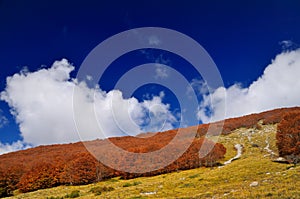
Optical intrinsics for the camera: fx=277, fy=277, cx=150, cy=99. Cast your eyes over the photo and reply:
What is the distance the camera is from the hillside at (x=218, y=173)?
20.9 m

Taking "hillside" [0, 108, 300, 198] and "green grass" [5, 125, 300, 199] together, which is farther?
"hillside" [0, 108, 300, 198]

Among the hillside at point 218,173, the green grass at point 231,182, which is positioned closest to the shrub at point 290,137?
the green grass at point 231,182

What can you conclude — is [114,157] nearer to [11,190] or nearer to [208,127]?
[11,190]

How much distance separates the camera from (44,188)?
149 ft

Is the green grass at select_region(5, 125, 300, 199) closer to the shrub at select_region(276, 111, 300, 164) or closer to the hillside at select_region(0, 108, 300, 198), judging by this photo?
the hillside at select_region(0, 108, 300, 198)

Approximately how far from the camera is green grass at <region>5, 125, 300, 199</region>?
61.9ft

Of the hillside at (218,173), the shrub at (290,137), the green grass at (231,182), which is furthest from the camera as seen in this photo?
the shrub at (290,137)

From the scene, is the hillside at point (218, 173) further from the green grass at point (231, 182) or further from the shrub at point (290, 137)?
the shrub at point (290, 137)

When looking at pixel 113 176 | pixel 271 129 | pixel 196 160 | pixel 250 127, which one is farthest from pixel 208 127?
pixel 113 176

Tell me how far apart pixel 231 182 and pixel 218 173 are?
702 centimetres

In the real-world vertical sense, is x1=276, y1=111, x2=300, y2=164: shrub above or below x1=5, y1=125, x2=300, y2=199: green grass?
above

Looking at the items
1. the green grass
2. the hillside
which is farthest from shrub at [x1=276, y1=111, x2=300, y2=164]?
the hillside

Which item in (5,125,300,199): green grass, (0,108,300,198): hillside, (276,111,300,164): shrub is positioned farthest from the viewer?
(276,111,300,164): shrub

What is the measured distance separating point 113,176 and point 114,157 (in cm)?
343
